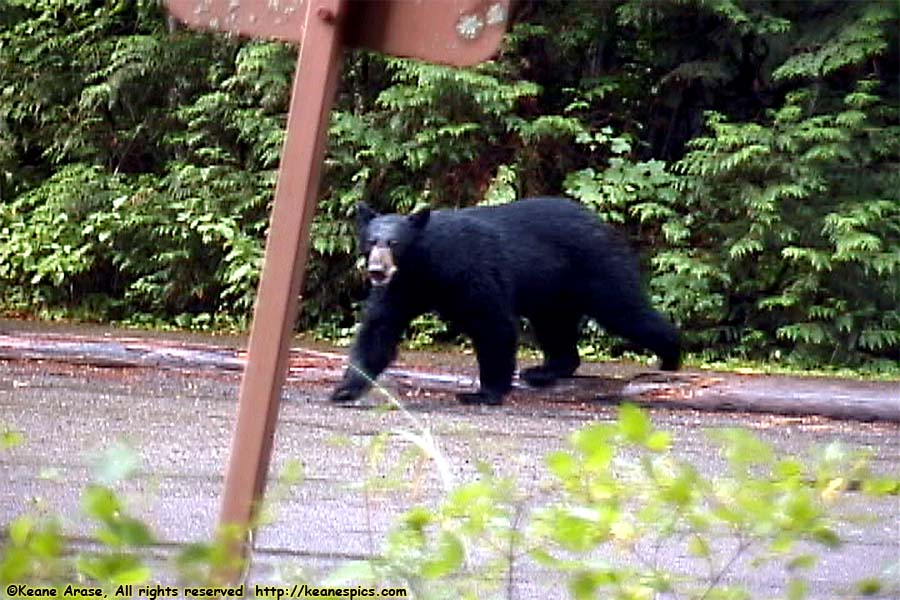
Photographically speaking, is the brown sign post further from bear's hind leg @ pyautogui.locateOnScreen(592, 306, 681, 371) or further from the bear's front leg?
bear's hind leg @ pyautogui.locateOnScreen(592, 306, 681, 371)

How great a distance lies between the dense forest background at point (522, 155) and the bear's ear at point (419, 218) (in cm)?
386

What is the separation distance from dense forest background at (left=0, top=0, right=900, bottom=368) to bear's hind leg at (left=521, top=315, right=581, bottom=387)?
3297 mm

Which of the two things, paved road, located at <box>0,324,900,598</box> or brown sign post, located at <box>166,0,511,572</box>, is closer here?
brown sign post, located at <box>166,0,511,572</box>

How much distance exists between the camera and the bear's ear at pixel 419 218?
6.12 meters

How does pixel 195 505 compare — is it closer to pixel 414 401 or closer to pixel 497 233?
pixel 414 401

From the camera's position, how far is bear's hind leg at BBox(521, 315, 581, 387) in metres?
6.46

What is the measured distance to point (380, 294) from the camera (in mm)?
6152

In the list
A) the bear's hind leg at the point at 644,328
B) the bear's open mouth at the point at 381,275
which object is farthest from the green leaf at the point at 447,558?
the bear's hind leg at the point at 644,328

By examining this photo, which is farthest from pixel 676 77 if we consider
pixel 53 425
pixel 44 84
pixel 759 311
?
pixel 53 425

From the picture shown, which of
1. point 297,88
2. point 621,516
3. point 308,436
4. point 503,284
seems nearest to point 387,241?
point 503,284

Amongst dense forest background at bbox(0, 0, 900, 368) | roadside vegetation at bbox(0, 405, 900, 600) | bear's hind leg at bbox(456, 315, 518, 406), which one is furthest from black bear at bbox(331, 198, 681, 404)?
roadside vegetation at bbox(0, 405, 900, 600)

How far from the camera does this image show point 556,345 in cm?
667

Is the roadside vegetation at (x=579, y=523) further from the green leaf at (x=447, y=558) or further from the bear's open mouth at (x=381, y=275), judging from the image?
the bear's open mouth at (x=381, y=275)

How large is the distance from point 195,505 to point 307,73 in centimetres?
132
